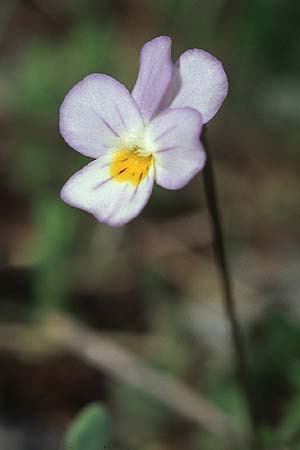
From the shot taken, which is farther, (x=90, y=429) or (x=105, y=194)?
(x=90, y=429)

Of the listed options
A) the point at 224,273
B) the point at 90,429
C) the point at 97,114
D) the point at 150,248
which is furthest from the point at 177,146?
the point at 150,248

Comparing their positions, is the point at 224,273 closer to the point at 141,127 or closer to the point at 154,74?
the point at 141,127

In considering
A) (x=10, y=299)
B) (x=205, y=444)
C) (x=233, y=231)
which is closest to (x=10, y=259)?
(x=10, y=299)

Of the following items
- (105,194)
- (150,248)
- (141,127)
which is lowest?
(150,248)

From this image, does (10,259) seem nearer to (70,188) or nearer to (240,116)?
(240,116)

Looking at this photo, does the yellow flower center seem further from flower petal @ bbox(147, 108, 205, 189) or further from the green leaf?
the green leaf

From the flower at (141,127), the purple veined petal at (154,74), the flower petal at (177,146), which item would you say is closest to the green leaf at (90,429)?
the flower at (141,127)

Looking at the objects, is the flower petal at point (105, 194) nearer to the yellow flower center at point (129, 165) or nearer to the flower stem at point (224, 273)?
the yellow flower center at point (129, 165)
